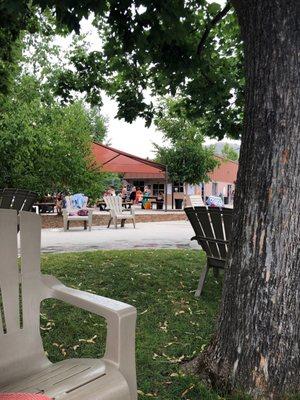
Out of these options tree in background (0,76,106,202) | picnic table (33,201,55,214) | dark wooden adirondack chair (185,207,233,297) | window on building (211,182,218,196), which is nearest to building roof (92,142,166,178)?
picnic table (33,201,55,214)

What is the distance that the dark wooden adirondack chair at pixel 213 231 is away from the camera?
4742mm

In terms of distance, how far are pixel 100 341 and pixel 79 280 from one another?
6.33 feet

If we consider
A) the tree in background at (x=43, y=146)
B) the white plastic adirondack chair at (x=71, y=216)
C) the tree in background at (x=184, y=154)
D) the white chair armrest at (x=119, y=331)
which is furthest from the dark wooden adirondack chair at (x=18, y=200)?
the tree in background at (x=184, y=154)

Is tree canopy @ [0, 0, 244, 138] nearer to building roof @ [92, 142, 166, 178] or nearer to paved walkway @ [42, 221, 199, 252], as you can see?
paved walkway @ [42, 221, 199, 252]

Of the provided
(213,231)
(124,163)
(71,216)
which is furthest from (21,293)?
(124,163)

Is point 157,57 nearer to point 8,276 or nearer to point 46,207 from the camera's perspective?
point 8,276

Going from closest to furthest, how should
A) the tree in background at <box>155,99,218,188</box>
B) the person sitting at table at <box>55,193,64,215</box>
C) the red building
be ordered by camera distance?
the person sitting at table at <box>55,193,64,215</box> < the red building < the tree in background at <box>155,99,218,188</box>

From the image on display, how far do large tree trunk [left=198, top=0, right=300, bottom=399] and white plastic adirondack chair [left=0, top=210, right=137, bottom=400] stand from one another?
3.63 ft

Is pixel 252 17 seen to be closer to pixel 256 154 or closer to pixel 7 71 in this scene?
pixel 256 154

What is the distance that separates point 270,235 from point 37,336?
4.75ft

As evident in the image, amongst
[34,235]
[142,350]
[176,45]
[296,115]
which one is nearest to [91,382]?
[34,235]

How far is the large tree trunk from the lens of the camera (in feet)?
9.29

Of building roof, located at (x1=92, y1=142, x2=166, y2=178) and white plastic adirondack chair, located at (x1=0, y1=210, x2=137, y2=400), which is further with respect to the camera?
building roof, located at (x1=92, y1=142, x2=166, y2=178)

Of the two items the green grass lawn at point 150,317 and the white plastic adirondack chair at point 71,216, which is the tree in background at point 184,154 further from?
the green grass lawn at point 150,317
